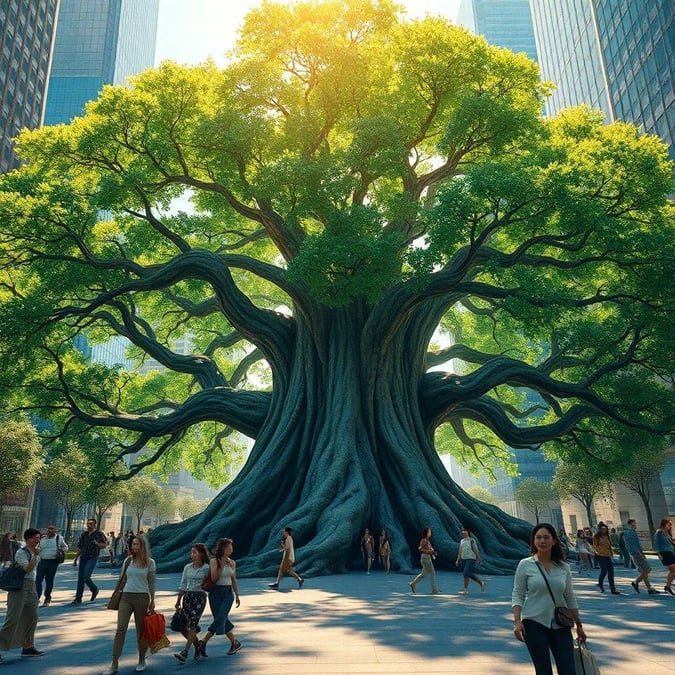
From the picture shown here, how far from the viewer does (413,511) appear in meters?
15.7

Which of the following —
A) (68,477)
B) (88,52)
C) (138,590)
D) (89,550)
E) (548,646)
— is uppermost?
(88,52)

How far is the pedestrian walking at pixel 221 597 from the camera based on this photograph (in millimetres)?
6234

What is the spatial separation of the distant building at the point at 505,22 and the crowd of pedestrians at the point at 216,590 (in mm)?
147154

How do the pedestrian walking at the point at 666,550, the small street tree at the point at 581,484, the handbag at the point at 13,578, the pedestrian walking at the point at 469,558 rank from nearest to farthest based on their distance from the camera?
the handbag at the point at 13,578 < the pedestrian walking at the point at 469,558 < the pedestrian walking at the point at 666,550 < the small street tree at the point at 581,484

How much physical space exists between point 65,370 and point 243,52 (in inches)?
469

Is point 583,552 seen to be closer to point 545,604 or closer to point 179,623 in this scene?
point 179,623

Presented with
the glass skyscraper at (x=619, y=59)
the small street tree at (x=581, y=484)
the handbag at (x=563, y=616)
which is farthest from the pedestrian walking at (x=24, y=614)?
the glass skyscraper at (x=619, y=59)

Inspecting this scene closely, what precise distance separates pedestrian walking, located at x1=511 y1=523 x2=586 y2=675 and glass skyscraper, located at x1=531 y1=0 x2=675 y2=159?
38342mm

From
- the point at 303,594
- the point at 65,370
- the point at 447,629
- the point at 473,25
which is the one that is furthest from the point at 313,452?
the point at 473,25

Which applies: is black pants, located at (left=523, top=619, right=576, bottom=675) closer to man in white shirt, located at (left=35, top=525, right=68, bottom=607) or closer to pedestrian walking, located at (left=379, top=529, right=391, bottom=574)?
man in white shirt, located at (left=35, top=525, right=68, bottom=607)

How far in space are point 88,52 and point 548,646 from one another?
132 metres

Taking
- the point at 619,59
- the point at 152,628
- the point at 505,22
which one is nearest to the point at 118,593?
the point at 152,628

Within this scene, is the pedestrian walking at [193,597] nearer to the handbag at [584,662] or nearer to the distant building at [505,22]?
the handbag at [584,662]

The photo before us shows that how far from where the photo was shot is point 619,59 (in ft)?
145
